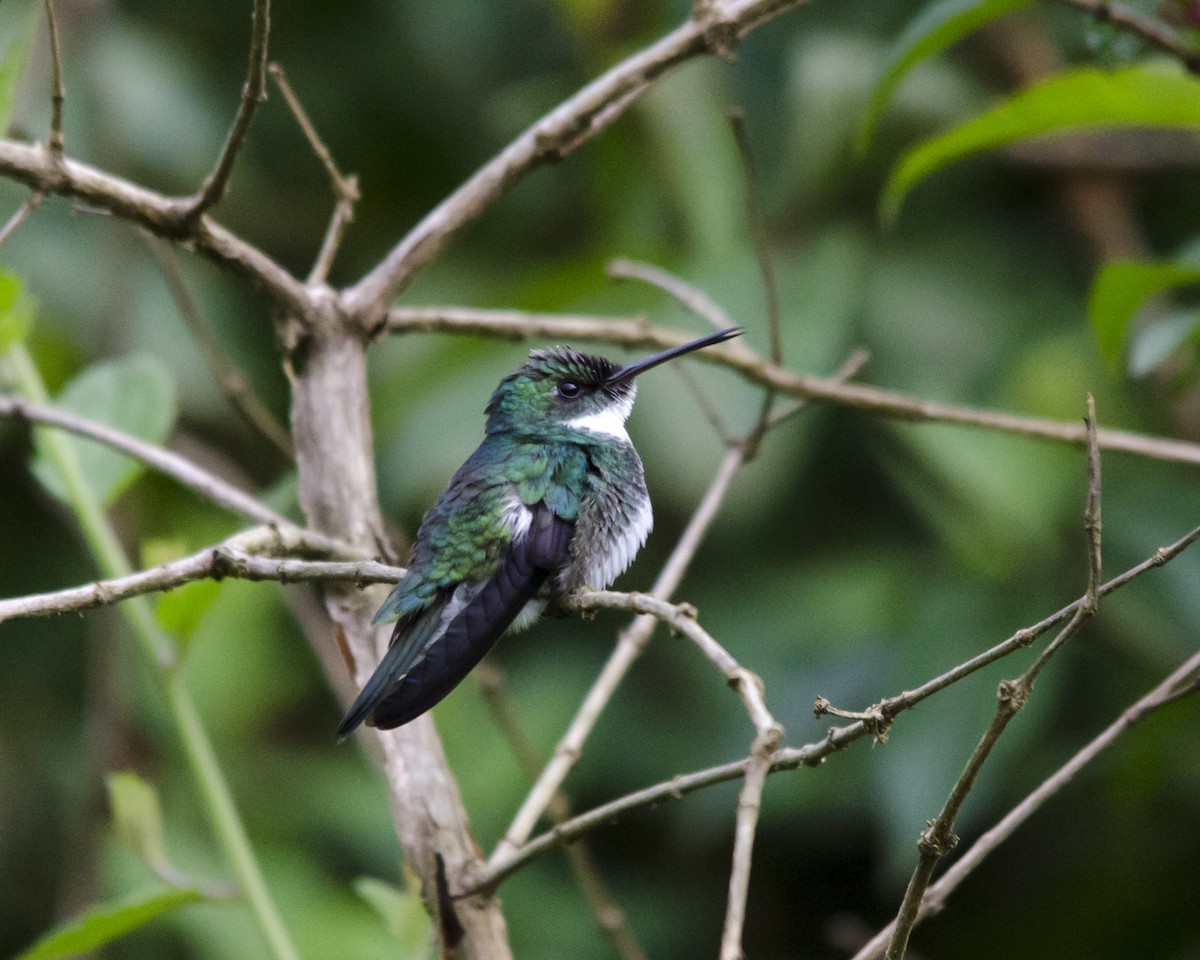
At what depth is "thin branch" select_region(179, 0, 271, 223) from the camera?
2146 millimetres

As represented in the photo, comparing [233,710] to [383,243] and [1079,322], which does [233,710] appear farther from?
[1079,322]

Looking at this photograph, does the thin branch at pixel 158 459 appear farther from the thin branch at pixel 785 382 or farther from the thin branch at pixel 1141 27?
the thin branch at pixel 1141 27

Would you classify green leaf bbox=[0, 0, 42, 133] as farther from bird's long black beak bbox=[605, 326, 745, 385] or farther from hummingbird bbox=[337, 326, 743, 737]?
bird's long black beak bbox=[605, 326, 745, 385]

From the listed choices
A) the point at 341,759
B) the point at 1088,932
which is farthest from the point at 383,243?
the point at 1088,932

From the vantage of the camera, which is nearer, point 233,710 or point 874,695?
point 874,695

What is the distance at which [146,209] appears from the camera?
7.92ft

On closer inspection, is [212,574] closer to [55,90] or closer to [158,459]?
[158,459]

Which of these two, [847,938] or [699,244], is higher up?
[699,244]

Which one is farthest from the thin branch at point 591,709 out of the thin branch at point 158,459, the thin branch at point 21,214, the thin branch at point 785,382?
the thin branch at point 21,214

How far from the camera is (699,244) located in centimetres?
549

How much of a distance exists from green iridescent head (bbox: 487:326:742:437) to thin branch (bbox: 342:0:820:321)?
2.33 feet

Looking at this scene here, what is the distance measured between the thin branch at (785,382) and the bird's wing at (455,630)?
38cm

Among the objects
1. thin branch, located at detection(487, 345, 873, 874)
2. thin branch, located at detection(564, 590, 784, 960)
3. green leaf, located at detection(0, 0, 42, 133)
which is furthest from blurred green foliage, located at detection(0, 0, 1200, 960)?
thin branch, located at detection(564, 590, 784, 960)

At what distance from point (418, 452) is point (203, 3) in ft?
10.2
